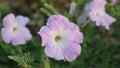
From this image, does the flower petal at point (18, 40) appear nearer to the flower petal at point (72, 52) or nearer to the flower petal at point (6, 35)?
the flower petal at point (6, 35)

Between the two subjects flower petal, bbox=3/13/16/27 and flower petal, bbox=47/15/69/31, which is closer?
flower petal, bbox=47/15/69/31

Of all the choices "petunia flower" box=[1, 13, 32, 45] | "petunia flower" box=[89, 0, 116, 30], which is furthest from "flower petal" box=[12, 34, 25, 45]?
"petunia flower" box=[89, 0, 116, 30]

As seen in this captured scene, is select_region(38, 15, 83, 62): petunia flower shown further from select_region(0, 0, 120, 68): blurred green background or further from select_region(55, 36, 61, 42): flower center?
select_region(0, 0, 120, 68): blurred green background

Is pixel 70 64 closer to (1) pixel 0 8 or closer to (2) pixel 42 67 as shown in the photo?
(2) pixel 42 67

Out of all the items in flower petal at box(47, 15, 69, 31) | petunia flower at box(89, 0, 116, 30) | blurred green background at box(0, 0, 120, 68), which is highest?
petunia flower at box(89, 0, 116, 30)

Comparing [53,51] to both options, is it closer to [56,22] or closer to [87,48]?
[56,22]

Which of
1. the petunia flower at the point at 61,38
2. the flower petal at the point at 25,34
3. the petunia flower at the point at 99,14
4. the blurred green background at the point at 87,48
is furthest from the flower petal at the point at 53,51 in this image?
Result: the flower petal at the point at 25,34

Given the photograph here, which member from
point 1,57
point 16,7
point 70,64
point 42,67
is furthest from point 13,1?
point 42,67
